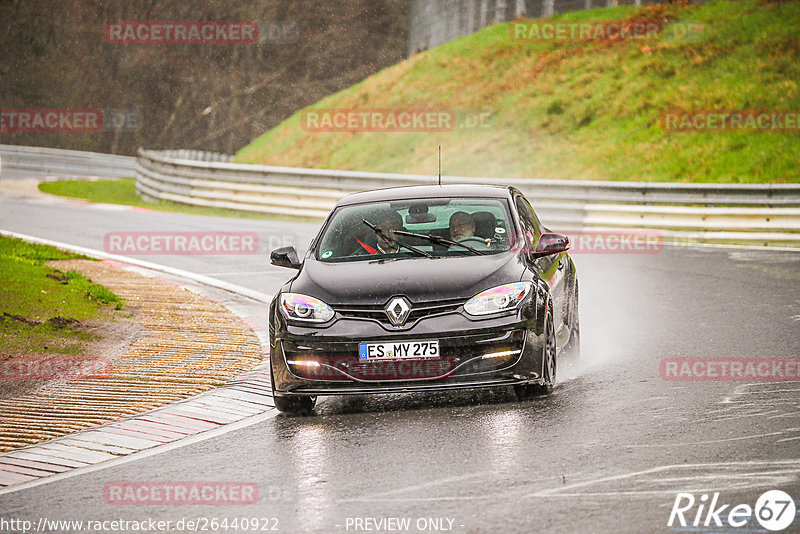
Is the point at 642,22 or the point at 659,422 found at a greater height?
the point at 642,22

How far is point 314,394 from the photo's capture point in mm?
8000

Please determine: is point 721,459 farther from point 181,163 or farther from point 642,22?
point 642,22

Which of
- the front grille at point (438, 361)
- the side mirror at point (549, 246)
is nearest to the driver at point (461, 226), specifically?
the side mirror at point (549, 246)

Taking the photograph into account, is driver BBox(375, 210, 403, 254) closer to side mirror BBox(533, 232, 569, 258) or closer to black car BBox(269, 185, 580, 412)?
black car BBox(269, 185, 580, 412)

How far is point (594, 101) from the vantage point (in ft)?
119

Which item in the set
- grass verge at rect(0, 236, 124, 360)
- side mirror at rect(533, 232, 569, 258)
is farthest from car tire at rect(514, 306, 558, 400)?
grass verge at rect(0, 236, 124, 360)

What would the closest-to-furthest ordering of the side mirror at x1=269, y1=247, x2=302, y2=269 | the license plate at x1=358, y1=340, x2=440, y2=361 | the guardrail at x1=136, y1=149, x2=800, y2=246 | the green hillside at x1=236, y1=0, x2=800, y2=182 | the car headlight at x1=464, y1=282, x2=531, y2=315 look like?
the license plate at x1=358, y1=340, x2=440, y2=361 < the car headlight at x1=464, y1=282, x2=531, y2=315 < the side mirror at x1=269, y1=247, x2=302, y2=269 < the guardrail at x1=136, y1=149, x2=800, y2=246 < the green hillside at x1=236, y1=0, x2=800, y2=182

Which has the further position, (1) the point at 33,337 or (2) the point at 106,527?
(1) the point at 33,337

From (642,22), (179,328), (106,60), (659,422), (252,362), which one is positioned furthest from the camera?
(106,60)

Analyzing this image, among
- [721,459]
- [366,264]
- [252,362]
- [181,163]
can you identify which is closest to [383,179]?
[181,163]

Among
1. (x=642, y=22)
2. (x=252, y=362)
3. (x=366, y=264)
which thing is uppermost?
(x=642, y=22)

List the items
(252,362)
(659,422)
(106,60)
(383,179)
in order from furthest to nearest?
(106,60) → (383,179) → (252,362) → (659,422)

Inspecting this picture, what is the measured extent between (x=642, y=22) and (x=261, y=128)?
86.6ft

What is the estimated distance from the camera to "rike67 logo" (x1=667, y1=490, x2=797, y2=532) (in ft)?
17.7
